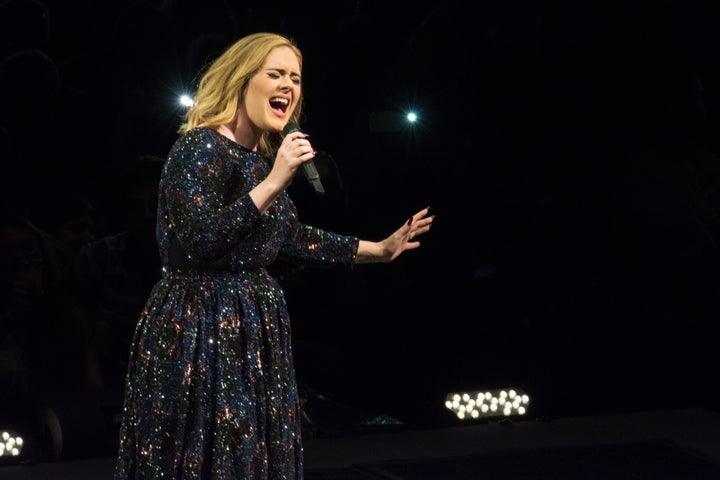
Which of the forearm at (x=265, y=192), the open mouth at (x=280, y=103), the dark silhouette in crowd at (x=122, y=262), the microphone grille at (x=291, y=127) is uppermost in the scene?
the dark silhouette in crowd at (x=122, y=262)

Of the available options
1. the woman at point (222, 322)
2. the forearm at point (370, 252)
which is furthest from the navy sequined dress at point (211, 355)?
the forearm at point (370, 252)

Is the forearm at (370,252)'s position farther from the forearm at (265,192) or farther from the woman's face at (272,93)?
the forearm at (265,192)

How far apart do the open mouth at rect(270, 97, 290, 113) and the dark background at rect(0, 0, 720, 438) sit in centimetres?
193

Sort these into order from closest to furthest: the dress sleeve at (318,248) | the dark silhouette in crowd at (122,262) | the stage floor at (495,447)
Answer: the dress sleeve at (318,248), the stage floor at (495,447), the dark silhouette in crowd at (122,262)

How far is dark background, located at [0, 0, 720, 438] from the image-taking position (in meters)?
4.35

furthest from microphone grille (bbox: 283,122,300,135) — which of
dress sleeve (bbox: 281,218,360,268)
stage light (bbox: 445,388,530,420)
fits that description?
stage light (bbox: 445,388,530,420)

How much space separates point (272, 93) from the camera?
2.46 m

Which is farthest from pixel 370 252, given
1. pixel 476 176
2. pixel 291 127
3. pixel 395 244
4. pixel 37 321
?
pixel 476 176

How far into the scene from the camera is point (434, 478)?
13.3ft

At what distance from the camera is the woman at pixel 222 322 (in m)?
2.39

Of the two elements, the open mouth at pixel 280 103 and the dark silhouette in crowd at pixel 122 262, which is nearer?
the open mouth at pixel 280 103

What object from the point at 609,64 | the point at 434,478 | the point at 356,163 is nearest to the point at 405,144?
the point at 356,163

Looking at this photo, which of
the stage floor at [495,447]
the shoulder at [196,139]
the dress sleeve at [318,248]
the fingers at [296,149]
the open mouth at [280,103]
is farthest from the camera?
the stage floor at [495,447]

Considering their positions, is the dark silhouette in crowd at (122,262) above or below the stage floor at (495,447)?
above
